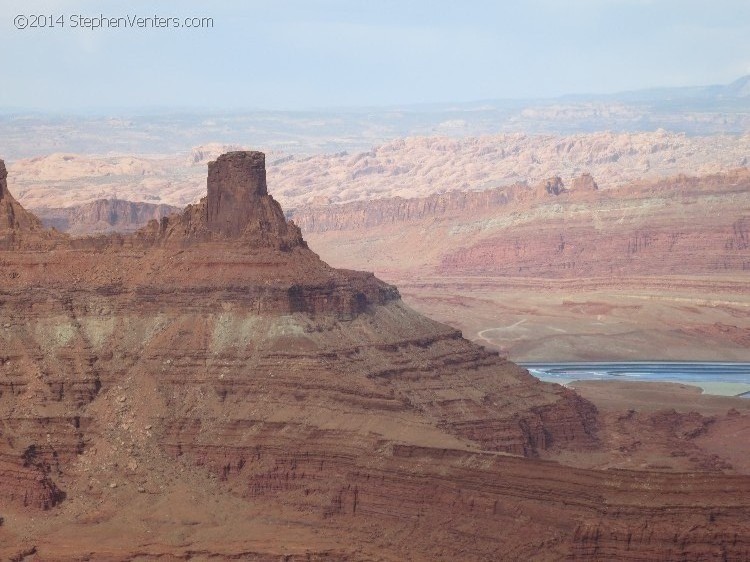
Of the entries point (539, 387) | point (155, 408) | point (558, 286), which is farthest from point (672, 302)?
point (155, 408)

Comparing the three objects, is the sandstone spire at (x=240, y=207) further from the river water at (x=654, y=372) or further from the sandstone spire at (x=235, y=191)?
the river water at (x=654, y=372)

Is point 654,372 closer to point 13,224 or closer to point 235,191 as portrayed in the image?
point 235,191

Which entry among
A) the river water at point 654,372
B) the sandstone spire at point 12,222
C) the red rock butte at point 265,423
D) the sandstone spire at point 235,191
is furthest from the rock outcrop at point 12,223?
the river water at point 654,372

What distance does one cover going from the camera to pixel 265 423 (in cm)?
7825

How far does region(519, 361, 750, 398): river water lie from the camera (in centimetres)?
12825

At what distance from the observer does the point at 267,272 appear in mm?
85688

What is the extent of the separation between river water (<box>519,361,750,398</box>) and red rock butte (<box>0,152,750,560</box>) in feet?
114

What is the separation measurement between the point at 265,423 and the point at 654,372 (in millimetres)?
63682

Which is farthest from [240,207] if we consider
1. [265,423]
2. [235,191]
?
[265,423]

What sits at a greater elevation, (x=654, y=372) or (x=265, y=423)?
(x=265, y=423)

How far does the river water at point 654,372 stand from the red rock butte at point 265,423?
34.7 m

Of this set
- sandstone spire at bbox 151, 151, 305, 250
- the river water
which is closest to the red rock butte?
sandstone spire at bbox 151, 151, 305, 250

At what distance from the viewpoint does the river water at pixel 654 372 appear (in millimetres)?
128250

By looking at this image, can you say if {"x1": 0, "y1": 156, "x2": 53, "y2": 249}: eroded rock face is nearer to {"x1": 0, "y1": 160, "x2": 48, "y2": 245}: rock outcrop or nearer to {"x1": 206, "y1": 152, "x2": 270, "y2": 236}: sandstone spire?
{"x1": 0, "y1": 160, "x2": 48, "y2": 245}: rock outcrop
